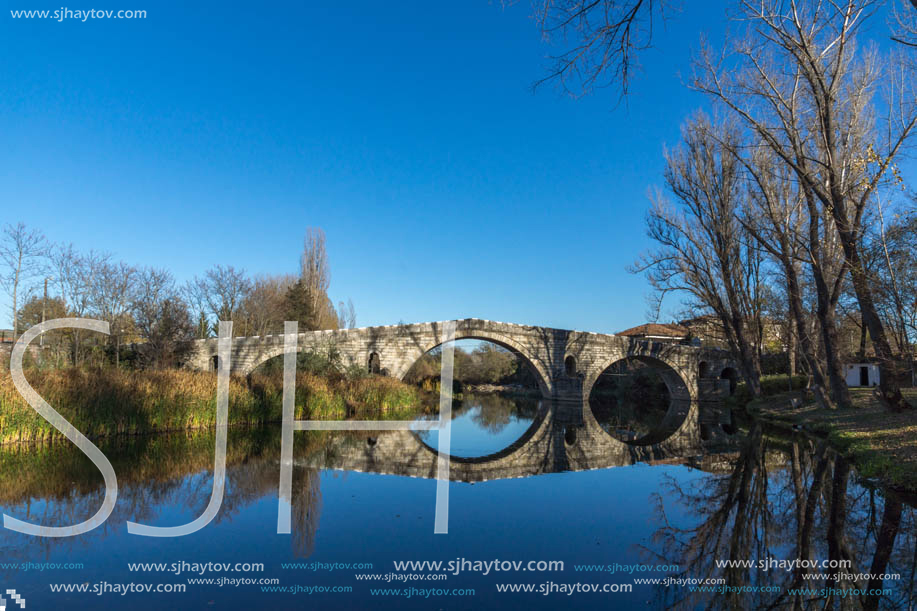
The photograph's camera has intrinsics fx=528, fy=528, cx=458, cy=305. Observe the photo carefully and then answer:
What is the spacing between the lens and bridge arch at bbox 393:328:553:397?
70.9ft

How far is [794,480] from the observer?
6.79 m

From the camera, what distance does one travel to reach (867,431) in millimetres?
8492

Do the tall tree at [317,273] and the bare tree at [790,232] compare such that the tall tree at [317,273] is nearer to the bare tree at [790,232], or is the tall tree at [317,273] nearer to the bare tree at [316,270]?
the bare tree at [316,270]

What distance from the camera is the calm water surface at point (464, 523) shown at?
11.3 feet

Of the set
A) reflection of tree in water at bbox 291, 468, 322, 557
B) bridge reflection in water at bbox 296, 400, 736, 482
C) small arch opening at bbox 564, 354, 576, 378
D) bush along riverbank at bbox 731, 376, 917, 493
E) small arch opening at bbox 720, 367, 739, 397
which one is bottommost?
bridge reflection in water at bbox 296, 400, 736, 482

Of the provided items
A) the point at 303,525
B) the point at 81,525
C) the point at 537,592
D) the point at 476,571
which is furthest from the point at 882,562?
the point at 81,525

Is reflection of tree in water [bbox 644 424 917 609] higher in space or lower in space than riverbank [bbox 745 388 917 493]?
lower

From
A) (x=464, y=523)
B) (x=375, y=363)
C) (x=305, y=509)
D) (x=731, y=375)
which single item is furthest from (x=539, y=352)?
(x=305, y=509)

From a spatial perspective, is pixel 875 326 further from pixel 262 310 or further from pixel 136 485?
pixel 262 310

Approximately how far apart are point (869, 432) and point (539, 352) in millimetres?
15380

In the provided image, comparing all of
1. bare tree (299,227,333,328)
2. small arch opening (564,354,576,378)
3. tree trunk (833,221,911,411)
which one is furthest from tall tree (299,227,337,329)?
tree trunk (833,221,911,411)

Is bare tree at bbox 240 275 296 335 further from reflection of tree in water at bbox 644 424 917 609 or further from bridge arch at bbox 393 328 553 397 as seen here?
reflection of tree in water at bbox 644 424 917 609

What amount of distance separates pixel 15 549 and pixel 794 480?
821 centimetres

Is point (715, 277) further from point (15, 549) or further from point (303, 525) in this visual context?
point (15, 549)
